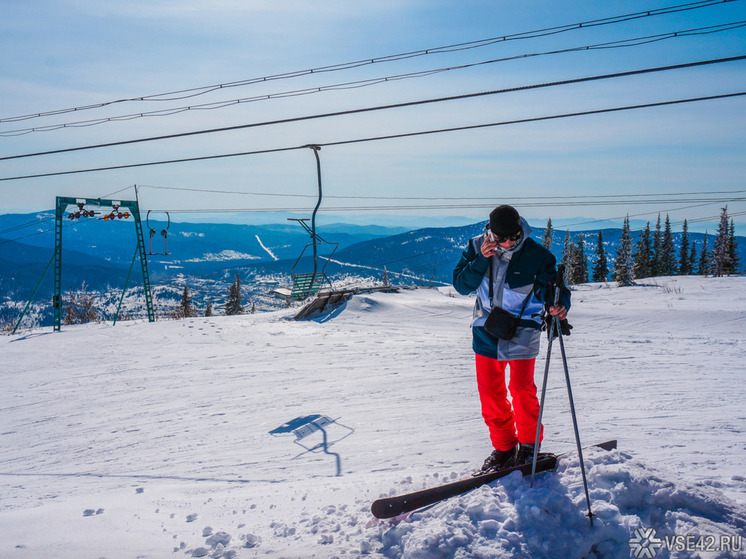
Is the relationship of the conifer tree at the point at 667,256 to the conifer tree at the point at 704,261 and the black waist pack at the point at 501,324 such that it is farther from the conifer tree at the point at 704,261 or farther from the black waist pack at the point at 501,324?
the black waist pack at the point at 501,324

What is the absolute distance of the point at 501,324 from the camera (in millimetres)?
3459

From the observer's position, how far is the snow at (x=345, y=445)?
3.05m

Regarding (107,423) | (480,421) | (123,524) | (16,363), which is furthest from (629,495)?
(16,363)

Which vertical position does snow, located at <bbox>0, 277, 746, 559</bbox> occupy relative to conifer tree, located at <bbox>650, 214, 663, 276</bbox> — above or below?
below

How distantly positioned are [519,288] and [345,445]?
3152mm

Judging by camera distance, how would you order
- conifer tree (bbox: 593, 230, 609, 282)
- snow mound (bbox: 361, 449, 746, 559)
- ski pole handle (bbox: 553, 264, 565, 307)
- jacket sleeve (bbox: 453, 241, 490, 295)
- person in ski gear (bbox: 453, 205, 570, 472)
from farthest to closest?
conifer tree (bbox: 593, 230, 609, 282)
jacket sleeve (bbox: 453, 241, 490, 295)
person in ski gear (bbox: 453, 205, 570, 472)
ski pole handle (bbox: 553, 264, 565, 307)
snow mound (bbox: 361, 449, 746, 559)

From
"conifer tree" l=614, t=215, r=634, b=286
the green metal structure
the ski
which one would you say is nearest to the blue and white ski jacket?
the ski

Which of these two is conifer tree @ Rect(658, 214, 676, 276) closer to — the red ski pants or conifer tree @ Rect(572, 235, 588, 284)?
conifer tree @ Rect(572, 235, 588, 284)

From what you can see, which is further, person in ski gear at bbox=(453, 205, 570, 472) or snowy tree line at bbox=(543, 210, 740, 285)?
snowy tree line at bbox=(543, 210, 740, 285)

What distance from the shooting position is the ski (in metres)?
3.21

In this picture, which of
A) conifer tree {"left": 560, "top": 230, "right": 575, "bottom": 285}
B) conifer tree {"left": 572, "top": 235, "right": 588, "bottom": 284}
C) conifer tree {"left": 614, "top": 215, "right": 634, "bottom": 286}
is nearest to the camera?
conifer tree {"left": 614, "top": 215, "right": 634, "bottom": 286}

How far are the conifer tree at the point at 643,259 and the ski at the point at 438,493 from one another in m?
55.4

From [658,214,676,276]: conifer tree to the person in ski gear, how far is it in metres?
61.2

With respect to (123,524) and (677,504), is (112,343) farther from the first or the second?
(677,504)
